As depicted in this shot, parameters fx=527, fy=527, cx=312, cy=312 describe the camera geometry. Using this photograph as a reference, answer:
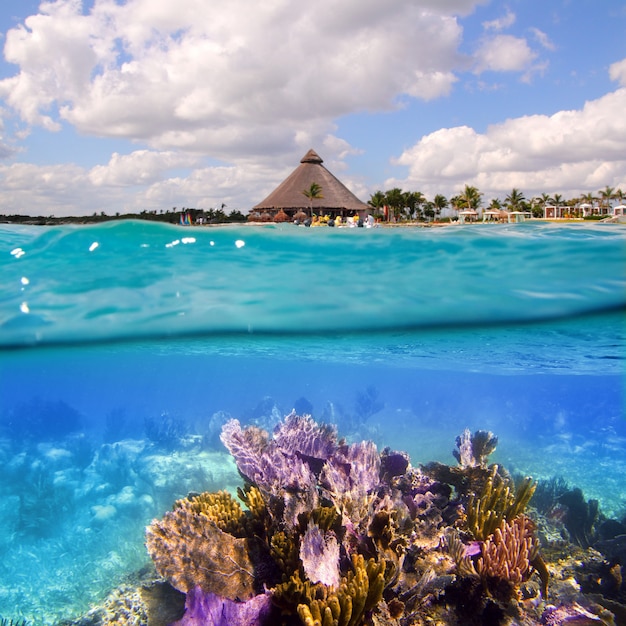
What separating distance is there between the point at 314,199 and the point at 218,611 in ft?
243

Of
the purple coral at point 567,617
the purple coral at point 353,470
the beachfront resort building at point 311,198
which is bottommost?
the purple coral at point 567,617

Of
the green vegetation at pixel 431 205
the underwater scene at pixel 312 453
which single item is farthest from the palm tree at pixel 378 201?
the underwater scene at pixel 312 453

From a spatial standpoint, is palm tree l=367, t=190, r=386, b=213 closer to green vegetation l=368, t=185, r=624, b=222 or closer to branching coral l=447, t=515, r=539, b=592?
green vegetation l=368, t=185, r=624, b=222

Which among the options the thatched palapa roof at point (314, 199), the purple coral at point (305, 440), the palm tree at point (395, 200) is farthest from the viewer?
the palm tree at point (395, 200)

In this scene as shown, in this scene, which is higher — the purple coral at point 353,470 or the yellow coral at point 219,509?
the purple coral at point 353,470

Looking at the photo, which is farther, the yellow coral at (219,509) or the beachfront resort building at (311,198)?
the beachfront resort building at (311,198)

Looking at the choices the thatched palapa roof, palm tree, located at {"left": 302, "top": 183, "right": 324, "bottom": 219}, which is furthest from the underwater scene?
palm tree, located at {"left": 302, "top": 183, "right": 324, "bottom": 219}

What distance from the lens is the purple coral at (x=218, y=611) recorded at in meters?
5.88

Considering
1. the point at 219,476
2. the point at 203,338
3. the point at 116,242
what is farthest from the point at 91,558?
the point at 116,242

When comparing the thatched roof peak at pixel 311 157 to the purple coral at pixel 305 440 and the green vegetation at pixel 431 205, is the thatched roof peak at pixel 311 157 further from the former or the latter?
the purple coral at pixel 305 440

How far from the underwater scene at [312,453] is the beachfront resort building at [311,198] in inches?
2068

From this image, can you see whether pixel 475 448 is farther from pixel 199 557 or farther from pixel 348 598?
pixel 199 557

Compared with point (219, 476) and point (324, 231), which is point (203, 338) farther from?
point (324, 231)

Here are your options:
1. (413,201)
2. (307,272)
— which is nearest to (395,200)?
(413,201)
